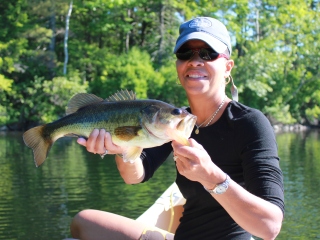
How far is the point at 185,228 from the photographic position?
2896 millimetres

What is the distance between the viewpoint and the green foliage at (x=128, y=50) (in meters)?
30.6

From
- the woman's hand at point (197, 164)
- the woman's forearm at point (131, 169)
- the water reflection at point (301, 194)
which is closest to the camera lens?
the woman's hand at point (197, 164)

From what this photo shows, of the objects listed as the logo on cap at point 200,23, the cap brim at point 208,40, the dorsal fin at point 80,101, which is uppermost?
the logo on cap at point 200,23

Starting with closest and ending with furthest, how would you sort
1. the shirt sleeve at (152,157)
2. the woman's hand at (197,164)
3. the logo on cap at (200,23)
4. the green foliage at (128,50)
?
the woman's hand at (197,164), the logo on cap at (200,23), the shirt sleeve at (152,157), the green foliage at (128,50)

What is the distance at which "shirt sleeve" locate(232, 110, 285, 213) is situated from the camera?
7.83 feet

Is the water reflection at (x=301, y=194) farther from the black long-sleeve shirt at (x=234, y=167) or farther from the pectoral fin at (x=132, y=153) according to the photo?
the pectoral fin at (x=132, y=153)

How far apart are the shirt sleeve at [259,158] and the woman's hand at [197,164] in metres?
0.27

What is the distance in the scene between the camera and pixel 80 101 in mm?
3045

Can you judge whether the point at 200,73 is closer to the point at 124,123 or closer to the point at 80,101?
the point at 124,123

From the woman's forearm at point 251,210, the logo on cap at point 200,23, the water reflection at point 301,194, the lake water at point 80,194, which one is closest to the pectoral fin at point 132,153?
the woman's forearm at point 251,210

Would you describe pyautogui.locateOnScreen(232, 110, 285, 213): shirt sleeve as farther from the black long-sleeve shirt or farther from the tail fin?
the tail fin

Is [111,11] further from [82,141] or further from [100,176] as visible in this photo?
[82,141]

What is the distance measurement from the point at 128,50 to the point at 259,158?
102 ft

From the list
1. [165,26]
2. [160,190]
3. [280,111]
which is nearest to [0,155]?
[160,190]
